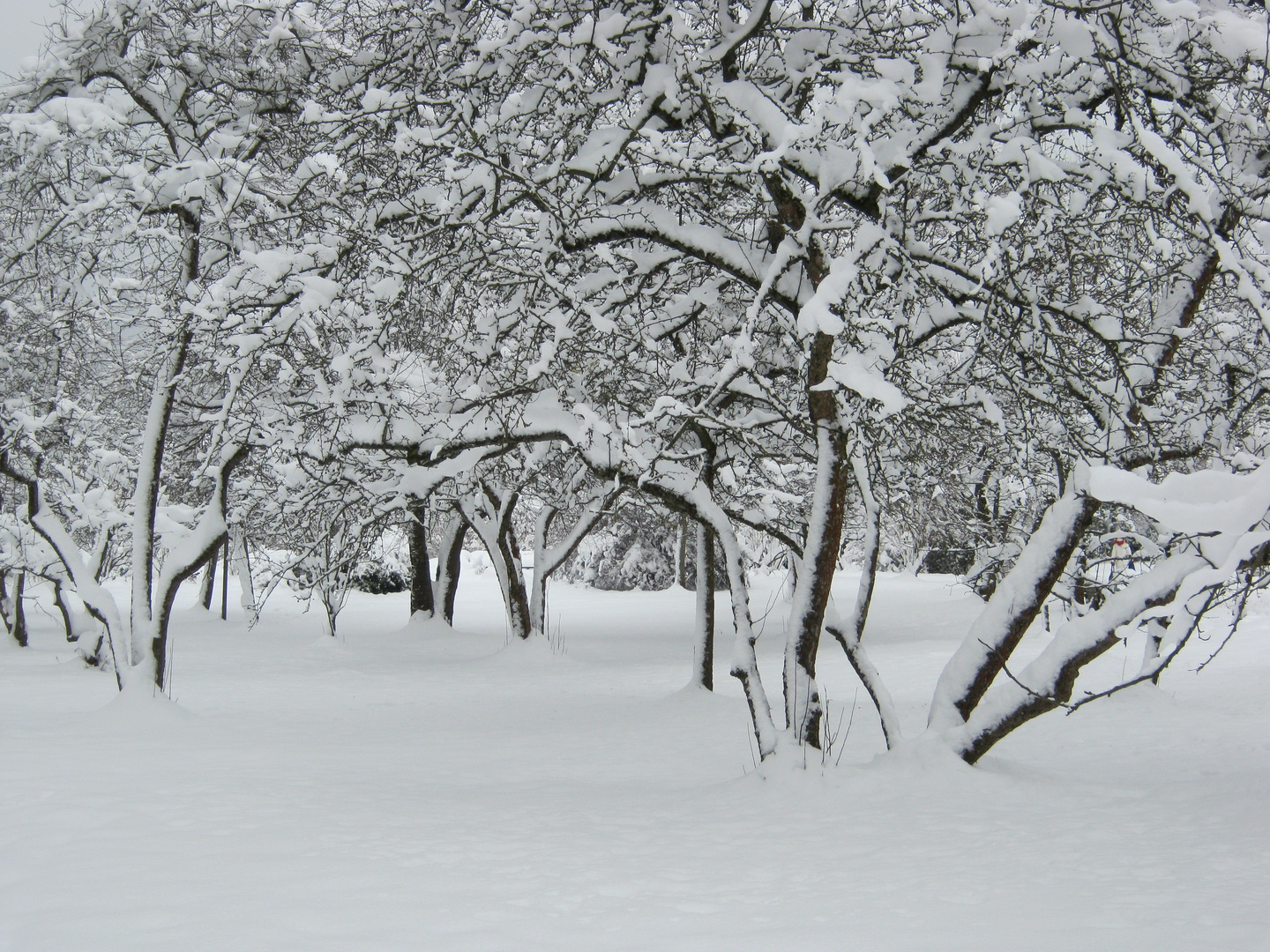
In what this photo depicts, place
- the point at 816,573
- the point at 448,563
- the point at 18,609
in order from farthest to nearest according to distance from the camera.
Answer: the point at 448,563 → the point at 18,609 → the point at 816,573

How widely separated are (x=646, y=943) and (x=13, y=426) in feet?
33.4

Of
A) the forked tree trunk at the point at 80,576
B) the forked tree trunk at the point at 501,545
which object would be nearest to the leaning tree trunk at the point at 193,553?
the forked tree trunk at the point at 80,576

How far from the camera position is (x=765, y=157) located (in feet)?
15.5

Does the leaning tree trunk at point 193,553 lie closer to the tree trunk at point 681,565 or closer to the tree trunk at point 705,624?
the tree trunk at point 705,624

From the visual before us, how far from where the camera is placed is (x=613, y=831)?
4984 millimetres

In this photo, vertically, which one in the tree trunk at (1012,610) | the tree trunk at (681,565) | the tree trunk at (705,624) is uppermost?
the tree trunk at (1012,610)

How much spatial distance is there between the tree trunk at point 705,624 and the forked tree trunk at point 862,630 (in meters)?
4.12

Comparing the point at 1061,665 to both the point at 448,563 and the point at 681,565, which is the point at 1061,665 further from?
the point at 681,565

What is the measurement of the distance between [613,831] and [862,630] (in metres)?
2.29

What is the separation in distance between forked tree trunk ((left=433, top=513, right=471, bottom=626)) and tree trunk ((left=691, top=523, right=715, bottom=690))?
320 inches

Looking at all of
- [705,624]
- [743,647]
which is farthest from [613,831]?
[705,624]

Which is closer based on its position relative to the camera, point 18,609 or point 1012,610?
point 1012,610

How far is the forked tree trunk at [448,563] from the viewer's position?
18553 millimetres

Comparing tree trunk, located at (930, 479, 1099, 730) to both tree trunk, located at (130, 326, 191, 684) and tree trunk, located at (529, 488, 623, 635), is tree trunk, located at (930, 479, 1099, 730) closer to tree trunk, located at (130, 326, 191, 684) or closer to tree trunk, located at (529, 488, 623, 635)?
tree trunk, located at (130, 326, 191, 684)
